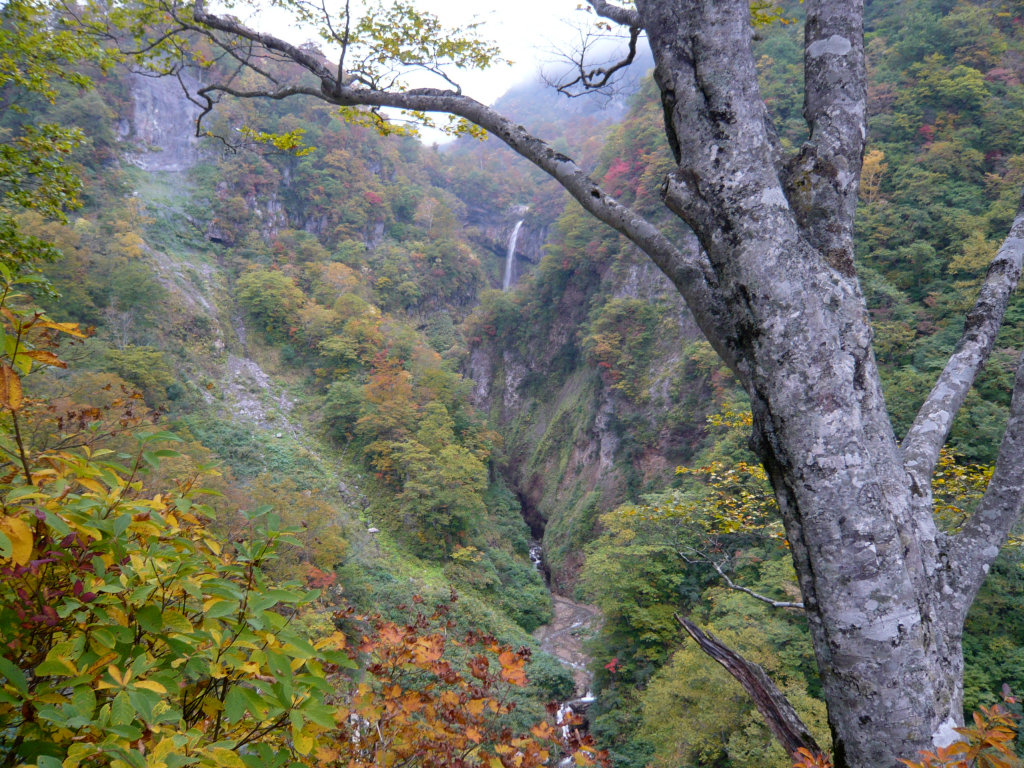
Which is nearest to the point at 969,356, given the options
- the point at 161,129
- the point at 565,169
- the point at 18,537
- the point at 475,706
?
the point at 565,169

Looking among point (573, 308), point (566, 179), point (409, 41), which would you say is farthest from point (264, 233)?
point (566, 179)

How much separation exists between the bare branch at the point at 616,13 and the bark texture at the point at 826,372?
502 mm

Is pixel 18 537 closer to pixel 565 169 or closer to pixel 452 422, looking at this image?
pixel 565 169

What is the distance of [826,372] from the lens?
1359mm

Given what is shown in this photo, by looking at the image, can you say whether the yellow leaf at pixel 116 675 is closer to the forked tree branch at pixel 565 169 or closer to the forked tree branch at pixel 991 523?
the forked tree branch at pixel 565 169

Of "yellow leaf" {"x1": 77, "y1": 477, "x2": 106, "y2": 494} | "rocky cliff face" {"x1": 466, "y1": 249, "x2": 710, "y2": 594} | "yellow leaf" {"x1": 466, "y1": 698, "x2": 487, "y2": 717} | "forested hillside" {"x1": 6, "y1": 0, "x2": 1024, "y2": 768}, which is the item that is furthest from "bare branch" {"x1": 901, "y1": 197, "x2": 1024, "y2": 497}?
"rocky cliff face" {"x1": 466, "y1": 249, "x2": 710, "y2": 594}

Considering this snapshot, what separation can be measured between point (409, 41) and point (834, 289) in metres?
3.34

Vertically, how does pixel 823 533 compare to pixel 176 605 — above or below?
above

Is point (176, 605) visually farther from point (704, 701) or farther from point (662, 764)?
point (662, 764)

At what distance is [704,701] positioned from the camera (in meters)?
5.76

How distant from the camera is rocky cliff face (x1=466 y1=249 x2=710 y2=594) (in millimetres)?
13711

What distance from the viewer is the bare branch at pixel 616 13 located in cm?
212

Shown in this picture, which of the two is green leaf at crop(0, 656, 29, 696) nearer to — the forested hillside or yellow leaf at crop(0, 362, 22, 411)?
the forested hillside

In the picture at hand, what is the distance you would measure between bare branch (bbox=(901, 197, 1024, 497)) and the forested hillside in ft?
4.63
